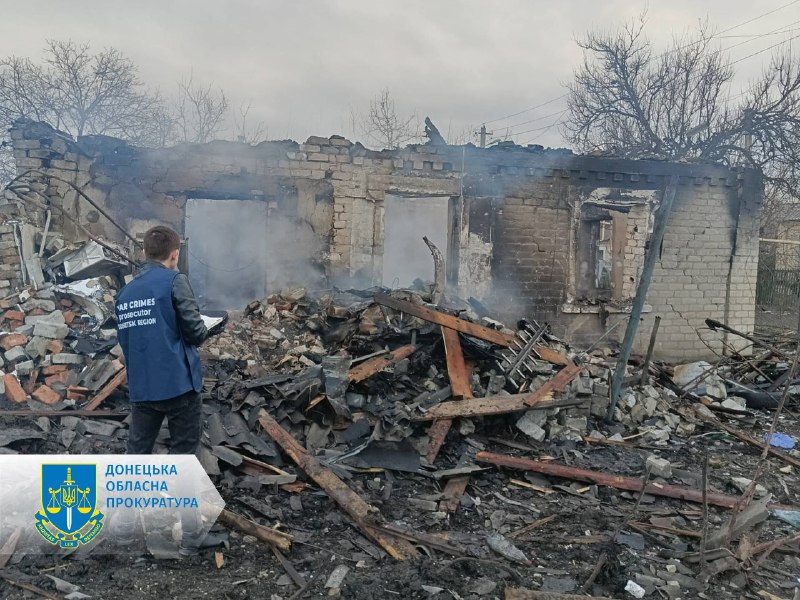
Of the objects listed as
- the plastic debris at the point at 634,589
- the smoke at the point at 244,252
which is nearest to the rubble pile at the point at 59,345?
the smoke at the point at 244,252

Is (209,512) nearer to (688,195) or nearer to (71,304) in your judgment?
(71,304)

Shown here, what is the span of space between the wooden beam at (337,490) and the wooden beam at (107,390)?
162cm

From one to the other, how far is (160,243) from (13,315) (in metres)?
4.84

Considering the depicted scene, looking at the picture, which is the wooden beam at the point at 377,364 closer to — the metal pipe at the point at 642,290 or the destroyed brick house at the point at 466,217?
the metal pipe at the point at 642,290

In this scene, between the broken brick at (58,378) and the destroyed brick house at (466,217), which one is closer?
the broken brick at (58,378)

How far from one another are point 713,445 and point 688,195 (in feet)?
21.0

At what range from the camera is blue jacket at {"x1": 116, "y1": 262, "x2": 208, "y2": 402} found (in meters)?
3.39

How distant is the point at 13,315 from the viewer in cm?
698

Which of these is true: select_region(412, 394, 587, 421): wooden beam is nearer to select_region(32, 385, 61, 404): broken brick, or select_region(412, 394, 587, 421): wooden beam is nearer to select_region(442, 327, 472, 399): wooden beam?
select_region(442, 327, 472, 399): wooden beam

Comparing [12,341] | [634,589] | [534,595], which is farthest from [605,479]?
[12,341]

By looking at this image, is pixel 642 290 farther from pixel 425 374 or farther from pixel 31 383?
pixel 31 383

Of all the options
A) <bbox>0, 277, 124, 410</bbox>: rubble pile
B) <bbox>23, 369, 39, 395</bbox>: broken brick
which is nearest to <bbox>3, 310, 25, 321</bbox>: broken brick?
<bbox>0, 277, 124, 410</bbox>: rubble pile

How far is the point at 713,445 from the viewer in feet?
21.4

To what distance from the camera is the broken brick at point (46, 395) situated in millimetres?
5715
